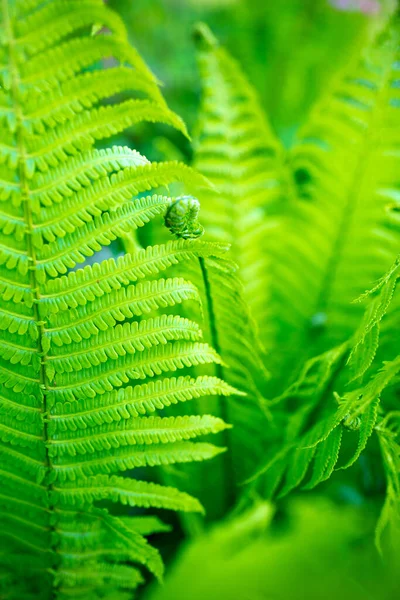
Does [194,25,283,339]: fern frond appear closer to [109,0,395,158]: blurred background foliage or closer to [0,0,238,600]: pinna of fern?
[0,0,238,600]: pinna of fern

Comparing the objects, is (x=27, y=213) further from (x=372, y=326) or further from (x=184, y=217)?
(x=372, y=326)

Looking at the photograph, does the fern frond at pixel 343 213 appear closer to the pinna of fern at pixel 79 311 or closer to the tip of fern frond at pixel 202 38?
the tip of fern frond at pixel 202 38

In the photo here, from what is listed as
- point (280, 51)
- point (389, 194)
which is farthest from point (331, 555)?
point (280, 51)

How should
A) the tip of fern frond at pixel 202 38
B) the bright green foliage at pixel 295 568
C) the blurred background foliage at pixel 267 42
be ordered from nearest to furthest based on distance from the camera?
the bright green foliage at pixel 295 568 < the tip of fern frond at pixel 202 38 < the blurred background foliage at pixel 267 42

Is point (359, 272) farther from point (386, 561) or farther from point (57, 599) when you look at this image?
point (57, 599)

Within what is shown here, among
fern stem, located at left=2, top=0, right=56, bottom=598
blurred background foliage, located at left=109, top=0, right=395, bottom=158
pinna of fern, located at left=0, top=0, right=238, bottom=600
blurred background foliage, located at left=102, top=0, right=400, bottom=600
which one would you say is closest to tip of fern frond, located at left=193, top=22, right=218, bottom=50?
blurred background foliage, located at left=102, top=0, right=400, bottom=600

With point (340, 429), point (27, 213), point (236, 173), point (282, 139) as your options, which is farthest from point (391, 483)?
point (282, 139)

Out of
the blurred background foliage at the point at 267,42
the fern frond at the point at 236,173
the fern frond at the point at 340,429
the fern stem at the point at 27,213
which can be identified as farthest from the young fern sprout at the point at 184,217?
the blurred background foliage at the point at 267,42
